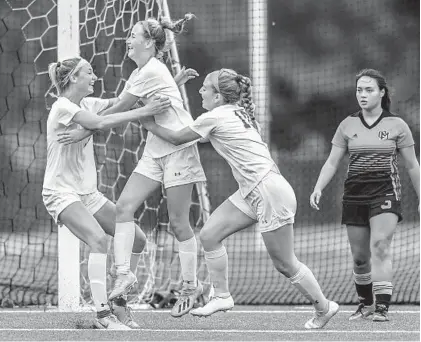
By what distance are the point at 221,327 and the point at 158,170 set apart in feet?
3.38

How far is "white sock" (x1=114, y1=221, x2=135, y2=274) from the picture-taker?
22.6 feet

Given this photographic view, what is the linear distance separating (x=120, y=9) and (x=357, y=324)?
10.9ft

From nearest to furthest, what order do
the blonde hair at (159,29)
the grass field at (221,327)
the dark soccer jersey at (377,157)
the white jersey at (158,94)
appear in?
1. the grass field at (221,327)
2. the white jersey at (158,94)
3. the blonde hair at (159,29)
4. the dark soccer jersey at (377,157)

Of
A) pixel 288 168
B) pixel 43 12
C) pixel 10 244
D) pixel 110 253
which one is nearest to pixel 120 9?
pixel 110 253

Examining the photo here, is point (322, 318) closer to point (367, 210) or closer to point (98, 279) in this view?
point (367, 210)

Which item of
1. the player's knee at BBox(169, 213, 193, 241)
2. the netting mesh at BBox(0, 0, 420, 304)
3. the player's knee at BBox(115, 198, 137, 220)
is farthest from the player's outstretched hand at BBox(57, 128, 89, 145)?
the netting mesh at BBox(0, 0, 420, 304)

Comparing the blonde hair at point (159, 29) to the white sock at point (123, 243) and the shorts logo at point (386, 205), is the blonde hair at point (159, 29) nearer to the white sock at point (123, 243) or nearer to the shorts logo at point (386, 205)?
the white sock at point (123, 243)

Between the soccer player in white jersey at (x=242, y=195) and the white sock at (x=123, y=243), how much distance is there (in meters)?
0.47

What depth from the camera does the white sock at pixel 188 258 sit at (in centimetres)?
706

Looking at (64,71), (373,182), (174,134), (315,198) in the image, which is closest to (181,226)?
(174,134)

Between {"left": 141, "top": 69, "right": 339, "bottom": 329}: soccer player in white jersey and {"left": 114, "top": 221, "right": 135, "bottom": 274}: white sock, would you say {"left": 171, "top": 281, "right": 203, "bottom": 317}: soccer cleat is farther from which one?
{"left": 114, "top": 221, "right": 135, "bottom": 274}: white sock

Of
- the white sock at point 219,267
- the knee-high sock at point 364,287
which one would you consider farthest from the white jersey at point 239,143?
the knee-high sock at point 364,287

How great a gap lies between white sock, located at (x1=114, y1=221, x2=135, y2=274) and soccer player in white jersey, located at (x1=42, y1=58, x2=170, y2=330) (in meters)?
0.10

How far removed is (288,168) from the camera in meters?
16.0
